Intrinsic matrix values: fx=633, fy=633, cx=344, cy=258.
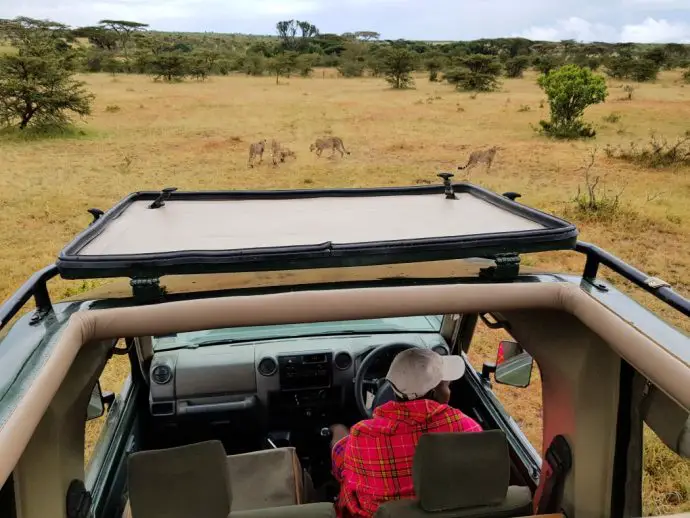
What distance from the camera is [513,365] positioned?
292 centimetres

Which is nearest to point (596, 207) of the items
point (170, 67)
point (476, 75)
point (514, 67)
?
point (476, 75)

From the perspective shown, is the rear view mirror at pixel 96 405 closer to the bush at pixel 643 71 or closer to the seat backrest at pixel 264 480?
the seat backrest at pixel 264 480

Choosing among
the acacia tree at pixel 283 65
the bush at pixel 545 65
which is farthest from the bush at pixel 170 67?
the bush at pixel 545 65

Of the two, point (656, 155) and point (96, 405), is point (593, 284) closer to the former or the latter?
point (96, 405)

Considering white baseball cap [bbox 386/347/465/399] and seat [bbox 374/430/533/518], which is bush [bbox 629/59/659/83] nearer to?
white baseball cap [bbox 386/347/465/399]

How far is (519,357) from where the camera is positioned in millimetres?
2885

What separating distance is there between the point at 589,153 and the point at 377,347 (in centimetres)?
1226

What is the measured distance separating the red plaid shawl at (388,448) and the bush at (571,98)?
15.1m

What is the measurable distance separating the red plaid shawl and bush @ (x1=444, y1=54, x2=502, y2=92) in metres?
27.1

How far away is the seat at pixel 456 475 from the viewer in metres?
1.85

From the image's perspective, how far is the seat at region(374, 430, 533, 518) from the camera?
1851mm

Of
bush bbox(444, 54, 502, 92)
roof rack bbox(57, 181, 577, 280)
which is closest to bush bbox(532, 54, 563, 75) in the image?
bush bbox(444, 54, 502, 92)

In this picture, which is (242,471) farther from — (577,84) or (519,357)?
(577,84)

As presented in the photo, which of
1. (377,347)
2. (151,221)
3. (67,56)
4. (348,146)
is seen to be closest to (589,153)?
(348,146)
